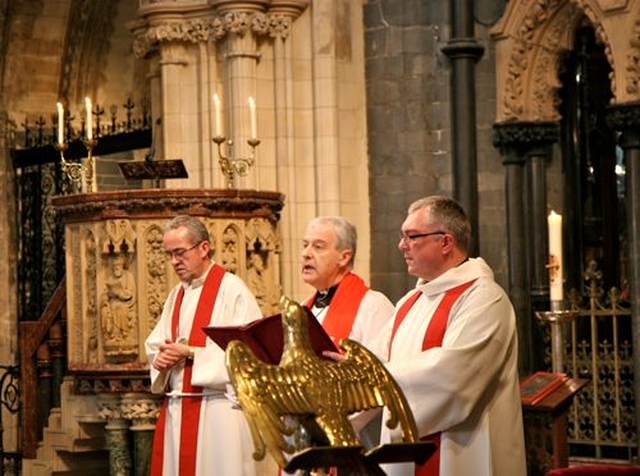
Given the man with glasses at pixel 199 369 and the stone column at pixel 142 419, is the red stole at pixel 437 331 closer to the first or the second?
the man with glasses at pixel 199 369

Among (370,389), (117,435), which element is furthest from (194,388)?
(370,389)

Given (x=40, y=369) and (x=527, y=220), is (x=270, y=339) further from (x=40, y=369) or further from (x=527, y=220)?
(x=527, y=220)

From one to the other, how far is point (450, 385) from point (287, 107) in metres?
6.63

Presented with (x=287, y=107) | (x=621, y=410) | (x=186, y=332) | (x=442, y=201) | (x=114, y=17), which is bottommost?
(x=621, y=410)

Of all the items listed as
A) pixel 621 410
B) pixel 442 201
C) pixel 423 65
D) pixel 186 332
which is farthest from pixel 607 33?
pixel 442 201

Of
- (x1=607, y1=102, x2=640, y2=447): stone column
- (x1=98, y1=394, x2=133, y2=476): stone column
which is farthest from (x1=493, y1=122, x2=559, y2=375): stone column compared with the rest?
(x1=98, y1=394, x2=133, y2=476): stone column

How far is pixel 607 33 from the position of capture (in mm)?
10461

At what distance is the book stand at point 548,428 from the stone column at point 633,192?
3890 millimetres

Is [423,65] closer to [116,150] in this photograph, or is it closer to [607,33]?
[607,33]

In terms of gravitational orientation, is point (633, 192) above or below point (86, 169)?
below

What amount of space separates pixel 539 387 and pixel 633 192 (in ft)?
13.7

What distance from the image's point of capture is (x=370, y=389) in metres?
4.51

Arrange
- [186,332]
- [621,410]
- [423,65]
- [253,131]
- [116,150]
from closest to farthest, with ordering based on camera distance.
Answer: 1. [186,332]
2. [253,131]
3. [621,410]
4. [423,65]
5. [116,150]

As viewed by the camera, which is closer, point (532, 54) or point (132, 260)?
point (132, 260)
